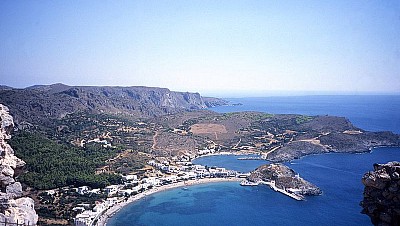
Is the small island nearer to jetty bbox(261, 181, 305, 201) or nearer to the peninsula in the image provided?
jetty bbox(261, 181, 305, 201)

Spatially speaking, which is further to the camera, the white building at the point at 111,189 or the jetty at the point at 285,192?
the jetty at the point at 285,192

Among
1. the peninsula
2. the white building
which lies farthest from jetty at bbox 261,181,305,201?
the white building

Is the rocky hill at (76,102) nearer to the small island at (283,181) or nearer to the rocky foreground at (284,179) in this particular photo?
the small island at (283,181)

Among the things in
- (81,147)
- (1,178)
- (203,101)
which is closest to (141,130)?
(81,147)

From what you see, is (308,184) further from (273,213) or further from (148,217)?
(148,217)

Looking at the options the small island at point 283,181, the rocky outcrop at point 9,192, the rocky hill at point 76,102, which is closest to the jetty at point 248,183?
the small island at point 283,181

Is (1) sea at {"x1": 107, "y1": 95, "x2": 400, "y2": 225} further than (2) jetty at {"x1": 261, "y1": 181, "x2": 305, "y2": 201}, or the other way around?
(2) jetty at {"x1": 261, "y1": 181, "x2": 305, "y2": 201}

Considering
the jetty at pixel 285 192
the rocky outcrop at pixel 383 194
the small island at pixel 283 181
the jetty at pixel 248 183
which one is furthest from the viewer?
the jetty at pixel 248 183
